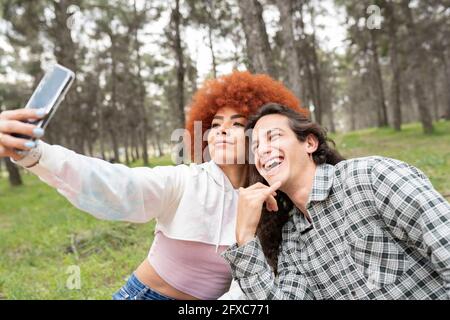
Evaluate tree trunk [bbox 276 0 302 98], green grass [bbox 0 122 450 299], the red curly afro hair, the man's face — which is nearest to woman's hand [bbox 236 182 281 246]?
the man's face

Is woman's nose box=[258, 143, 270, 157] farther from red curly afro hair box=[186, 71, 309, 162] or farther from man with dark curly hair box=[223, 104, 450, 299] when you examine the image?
red curly afro hair box=[186, 71, 309, 162]

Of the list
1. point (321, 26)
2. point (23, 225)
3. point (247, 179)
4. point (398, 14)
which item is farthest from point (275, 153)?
point (321, 26)

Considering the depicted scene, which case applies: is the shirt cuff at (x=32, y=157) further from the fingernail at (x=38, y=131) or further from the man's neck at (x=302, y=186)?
the man's neck at (x=302, y=186)

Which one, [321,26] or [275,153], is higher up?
[321,26]

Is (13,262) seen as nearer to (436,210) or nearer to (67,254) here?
(67,254)

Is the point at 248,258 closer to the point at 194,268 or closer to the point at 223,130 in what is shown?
the point at 194,268

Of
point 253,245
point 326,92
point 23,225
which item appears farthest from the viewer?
point 326,92

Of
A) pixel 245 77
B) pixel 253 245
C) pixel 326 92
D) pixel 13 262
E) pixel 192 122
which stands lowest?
pixel 13 262

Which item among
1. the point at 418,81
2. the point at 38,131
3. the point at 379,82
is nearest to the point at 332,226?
the point at 38,131

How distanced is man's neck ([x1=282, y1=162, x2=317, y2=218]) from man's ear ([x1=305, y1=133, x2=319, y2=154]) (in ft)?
0.43

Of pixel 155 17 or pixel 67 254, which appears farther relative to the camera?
pixel 155 17

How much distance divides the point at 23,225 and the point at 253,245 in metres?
8.69

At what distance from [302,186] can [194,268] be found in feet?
2.24

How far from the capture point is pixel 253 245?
181cm
